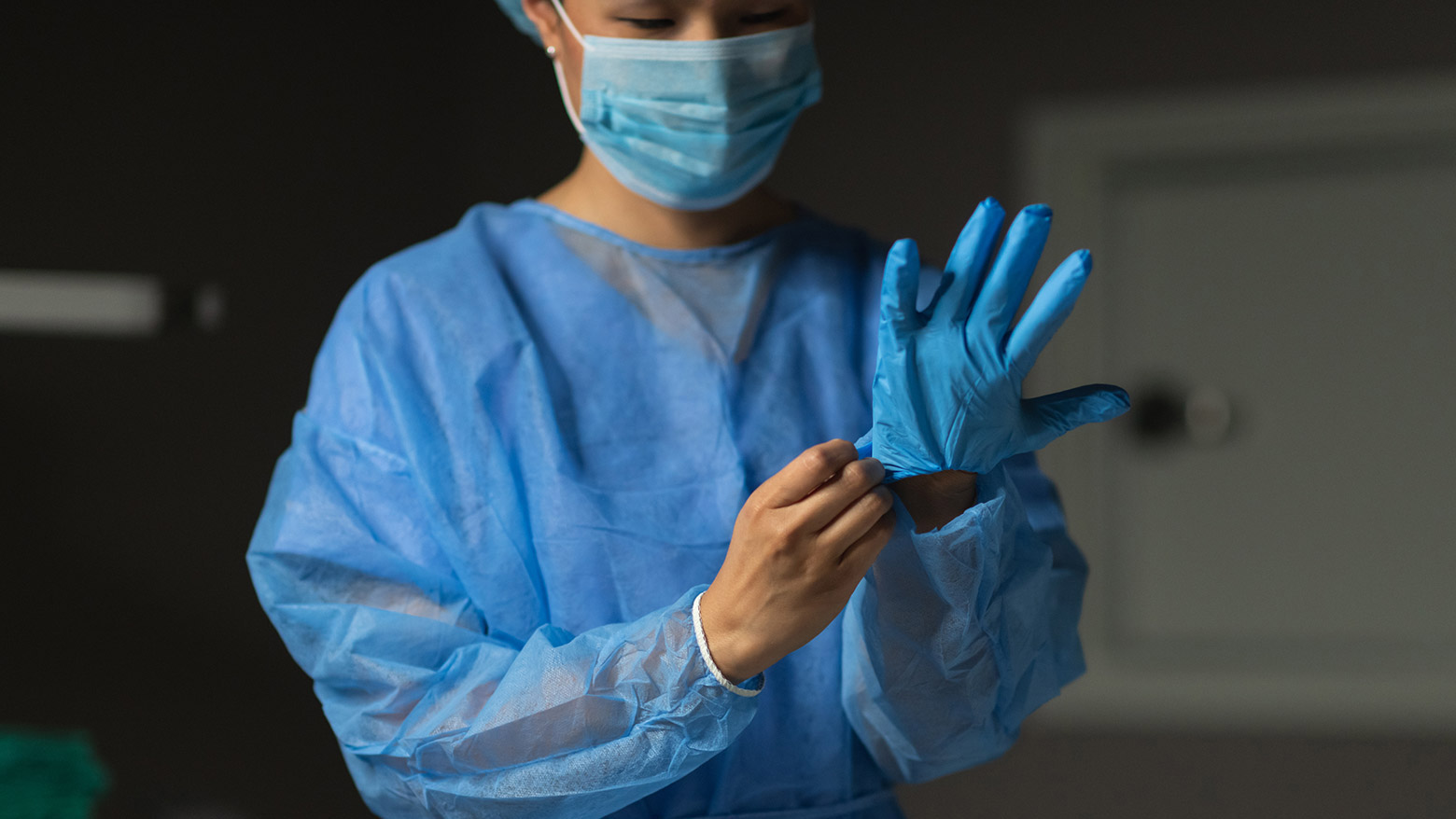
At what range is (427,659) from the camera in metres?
0.85

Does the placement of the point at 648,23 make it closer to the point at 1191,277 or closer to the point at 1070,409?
the point at 1070,409

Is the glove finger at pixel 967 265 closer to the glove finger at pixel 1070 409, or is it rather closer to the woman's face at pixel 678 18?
the glove finger at pixel 1070 409

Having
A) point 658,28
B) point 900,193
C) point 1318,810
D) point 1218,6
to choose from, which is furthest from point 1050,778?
point 658,28

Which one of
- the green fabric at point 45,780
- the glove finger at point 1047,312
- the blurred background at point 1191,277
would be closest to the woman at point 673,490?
the glove finger at point 1047,312

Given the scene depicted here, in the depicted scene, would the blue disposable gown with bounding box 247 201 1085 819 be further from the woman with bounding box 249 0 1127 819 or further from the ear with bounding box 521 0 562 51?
the ear with bounding box 521 0 562 51

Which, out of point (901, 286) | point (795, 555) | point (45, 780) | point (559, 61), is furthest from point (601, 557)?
point (45, 780)

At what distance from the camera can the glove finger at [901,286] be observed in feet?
2.31

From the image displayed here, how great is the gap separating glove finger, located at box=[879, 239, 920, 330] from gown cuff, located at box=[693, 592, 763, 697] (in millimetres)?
225

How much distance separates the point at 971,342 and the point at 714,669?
0.86 feet

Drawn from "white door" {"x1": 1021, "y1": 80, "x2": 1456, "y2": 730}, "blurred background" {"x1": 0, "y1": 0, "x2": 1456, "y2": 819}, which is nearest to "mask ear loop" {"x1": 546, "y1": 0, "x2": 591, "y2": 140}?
"blurred background" {"x1": 0, "y1": 0, "x2": 1456, "y2": 819}

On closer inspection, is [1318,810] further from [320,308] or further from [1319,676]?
[320,308]

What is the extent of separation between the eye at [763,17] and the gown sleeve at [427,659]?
0.37 meters

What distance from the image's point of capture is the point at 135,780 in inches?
63.8

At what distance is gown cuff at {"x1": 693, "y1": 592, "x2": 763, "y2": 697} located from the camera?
30.8 inches
